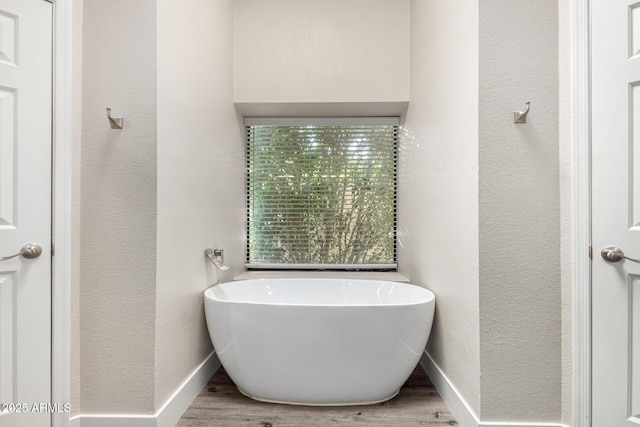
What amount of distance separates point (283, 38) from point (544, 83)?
71.5 inches

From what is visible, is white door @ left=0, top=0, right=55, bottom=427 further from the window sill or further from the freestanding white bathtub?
the window sill

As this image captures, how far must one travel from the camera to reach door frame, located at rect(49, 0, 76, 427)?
4.88 ft

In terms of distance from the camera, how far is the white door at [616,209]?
4.55 ft

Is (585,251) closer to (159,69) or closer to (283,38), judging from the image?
(159,69)

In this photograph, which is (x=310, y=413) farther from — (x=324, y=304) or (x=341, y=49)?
(x=341, y=49)

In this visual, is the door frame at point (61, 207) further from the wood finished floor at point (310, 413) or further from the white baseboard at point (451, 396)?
the white baseboard at point (451, 396)

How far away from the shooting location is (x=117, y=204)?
5.23 feet

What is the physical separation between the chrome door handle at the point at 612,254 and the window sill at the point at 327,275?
1.35m

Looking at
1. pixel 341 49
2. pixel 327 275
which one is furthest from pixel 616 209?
pixel 341 49

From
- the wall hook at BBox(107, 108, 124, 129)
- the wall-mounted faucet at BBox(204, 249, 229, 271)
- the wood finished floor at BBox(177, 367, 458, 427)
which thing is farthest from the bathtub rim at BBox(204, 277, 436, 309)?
the wall hook at BBox(107, 108, 124, 129)

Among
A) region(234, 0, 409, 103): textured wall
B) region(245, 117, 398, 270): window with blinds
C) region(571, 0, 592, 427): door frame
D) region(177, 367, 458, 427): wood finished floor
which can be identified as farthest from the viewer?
region(245, 117, 398, 270): window with blinds

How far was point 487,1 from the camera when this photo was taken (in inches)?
60.9

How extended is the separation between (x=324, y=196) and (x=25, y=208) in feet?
6.70

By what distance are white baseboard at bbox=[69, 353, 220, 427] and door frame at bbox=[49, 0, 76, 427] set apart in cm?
8
